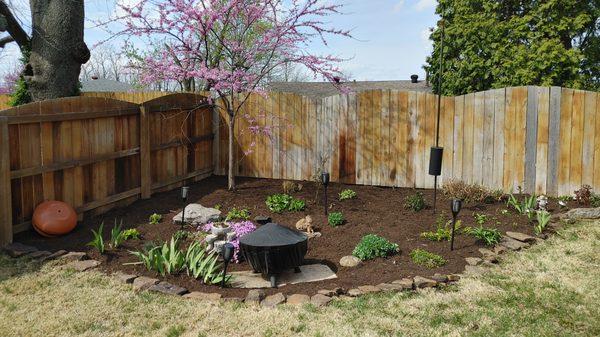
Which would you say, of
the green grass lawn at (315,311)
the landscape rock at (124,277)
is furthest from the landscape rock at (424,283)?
the landscape rock at (124,277)

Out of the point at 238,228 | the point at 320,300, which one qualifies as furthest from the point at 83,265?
the point at 320,300

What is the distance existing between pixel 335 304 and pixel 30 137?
13.2 feet

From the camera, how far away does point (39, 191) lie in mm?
5984

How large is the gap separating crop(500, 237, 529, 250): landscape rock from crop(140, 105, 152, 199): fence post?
16.6 ft

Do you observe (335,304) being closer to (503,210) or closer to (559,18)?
(503,210)

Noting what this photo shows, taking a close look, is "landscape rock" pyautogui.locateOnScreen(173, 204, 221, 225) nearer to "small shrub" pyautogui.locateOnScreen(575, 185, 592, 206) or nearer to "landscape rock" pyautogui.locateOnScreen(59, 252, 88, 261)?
"landscape rock" pyautogui.locateOnScreen(59, 252, 88, 261)

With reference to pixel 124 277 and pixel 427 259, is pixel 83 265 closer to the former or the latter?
pixel 124 277

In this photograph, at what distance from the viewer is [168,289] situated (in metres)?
4.42

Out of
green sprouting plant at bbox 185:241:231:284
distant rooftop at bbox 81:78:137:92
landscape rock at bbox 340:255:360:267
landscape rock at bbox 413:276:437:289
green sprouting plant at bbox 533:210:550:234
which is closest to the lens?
landscape rock at bbox 413:276:437:289

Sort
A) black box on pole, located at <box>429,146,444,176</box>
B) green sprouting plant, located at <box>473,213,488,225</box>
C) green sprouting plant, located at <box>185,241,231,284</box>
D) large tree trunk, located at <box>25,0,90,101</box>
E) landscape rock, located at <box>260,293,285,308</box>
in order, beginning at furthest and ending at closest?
1. large tree trunk, located at <box>25,0,90,101</box>
2. black box on pole, located at <box>429,146,444,176</box>
3. green sprouting plant, located at <box>473,213,488,225</box>
4. green sprouting plant, located at <box>185,241,231,284</box>
5. landscape rock, located at <box>260,293,285,308</box>

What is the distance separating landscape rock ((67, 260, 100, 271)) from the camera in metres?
4.98

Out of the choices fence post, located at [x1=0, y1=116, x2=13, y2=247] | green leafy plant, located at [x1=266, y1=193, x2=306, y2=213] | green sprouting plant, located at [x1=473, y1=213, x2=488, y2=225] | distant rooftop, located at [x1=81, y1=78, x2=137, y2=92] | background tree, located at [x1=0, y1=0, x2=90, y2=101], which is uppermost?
distant rooftop, located at [x1=81, y1=78, x2=137, y2=92]

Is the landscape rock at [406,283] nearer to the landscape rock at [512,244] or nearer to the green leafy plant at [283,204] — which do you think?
the landscape rock at [512,244]

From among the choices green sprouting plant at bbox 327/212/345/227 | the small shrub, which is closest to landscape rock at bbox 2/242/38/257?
green sprouting plant at bbox 327/212/345/227
